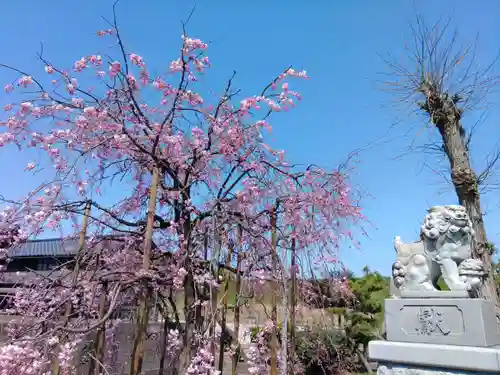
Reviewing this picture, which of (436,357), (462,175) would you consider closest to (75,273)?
(436,357)

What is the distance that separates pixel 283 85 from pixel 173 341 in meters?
3.60

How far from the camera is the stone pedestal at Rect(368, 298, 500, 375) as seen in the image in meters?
3.46

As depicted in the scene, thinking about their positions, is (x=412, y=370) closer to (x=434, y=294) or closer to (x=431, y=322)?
(x=431, y=322)

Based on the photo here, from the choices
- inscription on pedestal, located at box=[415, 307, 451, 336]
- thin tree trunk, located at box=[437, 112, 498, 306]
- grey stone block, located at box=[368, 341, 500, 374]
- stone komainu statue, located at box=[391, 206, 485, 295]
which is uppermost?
thin tree trunk, located at box=[437, 112, 498, 306]

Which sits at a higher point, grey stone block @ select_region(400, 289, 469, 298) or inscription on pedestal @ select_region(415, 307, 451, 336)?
grey stone block @ select_region(400, 289, 469, 298)

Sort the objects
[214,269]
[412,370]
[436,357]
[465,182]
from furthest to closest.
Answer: [465,182] → [214,269] → [412,370] → [436,357]

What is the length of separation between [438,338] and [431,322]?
0.51 ft

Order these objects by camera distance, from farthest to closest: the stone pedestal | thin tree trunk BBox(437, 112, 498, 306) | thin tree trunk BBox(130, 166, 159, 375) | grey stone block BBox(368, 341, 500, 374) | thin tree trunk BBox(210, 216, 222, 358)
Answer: thin tree trunk BBox(437, 112, 498, 306)
thin tree trunk BBox(210, 216, 222, 358)
the stone pedestal
grey stone block BBox(368, 341, 500, 374)
thin tree trunk BBox(130, 166, 159, 375)

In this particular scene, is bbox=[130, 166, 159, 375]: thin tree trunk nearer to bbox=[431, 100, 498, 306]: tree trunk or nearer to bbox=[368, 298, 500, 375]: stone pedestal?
bbox=[368, 298, 500, 375]: stone pedestal

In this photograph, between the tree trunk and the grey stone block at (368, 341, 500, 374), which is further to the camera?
the tree trunk

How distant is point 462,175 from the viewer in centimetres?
670

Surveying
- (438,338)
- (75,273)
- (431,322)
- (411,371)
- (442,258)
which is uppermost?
(442,258)

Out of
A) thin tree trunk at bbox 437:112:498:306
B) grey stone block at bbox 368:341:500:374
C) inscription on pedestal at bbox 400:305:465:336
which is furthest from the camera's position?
thin tree trunk at bbox 437:112:498:306

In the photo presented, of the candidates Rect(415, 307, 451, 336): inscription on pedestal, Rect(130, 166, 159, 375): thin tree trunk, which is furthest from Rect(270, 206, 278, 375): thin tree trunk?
Rect(415, 307, 451, 336): inscription on pedestal
